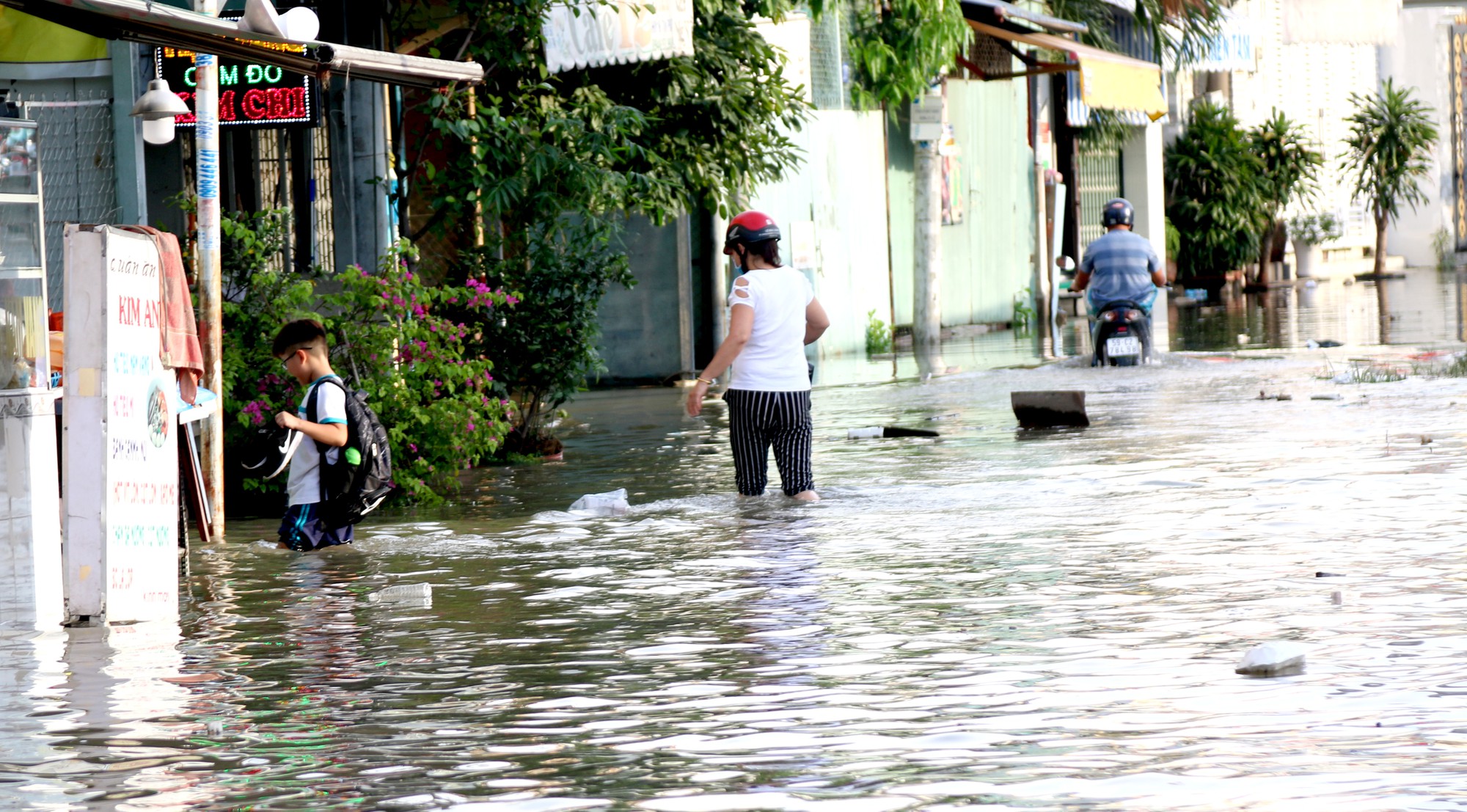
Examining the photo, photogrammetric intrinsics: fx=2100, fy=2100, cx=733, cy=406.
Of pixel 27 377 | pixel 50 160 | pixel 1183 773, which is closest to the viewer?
pixel 1183 773

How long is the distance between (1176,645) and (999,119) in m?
24.2

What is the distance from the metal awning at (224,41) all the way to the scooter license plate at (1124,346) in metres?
9.50

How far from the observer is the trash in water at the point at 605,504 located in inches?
441

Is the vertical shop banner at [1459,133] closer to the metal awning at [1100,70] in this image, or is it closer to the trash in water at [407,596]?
the metal awning at [1100,70]

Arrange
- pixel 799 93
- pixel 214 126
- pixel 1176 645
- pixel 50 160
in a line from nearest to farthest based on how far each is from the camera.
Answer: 1. pixel 1176 645
2. pixel 214 126
3. pixel 50 160
4. pixel 799 93

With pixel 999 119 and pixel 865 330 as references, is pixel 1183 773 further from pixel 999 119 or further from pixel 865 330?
pixel 999 119

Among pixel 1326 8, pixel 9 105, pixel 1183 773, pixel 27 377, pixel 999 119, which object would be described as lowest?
pixel 1183 773

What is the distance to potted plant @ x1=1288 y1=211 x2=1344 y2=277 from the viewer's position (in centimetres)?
4441

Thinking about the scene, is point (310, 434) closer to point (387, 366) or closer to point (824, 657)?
point (387, 366)

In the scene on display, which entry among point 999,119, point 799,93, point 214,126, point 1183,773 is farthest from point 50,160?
point 999,119

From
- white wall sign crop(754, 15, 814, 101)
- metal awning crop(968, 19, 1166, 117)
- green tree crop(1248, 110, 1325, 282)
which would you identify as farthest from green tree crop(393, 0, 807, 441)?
green tree crop(1248, 110, 1325, 282)

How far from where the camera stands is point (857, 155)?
83.3 feet

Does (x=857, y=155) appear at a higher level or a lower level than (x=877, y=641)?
higher

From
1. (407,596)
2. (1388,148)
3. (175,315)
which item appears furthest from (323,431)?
(1388,148)
